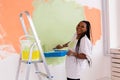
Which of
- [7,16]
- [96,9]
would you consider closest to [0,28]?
[7,16]

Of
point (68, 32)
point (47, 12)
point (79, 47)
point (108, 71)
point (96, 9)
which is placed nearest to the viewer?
point (79, 47)

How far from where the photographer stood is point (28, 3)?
2.54m

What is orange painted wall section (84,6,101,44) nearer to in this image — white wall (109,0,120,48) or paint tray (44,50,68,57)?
white wall (109,0,120,48)

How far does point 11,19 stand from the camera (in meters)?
2.40

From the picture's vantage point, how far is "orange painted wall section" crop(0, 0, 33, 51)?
92.2 inches

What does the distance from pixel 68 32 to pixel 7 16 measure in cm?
97

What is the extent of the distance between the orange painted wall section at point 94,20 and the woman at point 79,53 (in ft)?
3.01

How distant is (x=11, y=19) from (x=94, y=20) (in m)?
1.46

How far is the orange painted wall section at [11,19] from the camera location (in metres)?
2.34

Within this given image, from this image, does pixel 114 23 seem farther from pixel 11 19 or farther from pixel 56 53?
pixel 11 19

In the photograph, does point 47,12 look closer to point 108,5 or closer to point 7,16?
point 7,16

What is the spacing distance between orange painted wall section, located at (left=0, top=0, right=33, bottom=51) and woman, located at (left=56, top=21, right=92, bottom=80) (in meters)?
0.67

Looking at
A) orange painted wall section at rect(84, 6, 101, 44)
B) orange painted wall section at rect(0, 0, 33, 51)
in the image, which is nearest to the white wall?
orange painted wall section at rect(84, 6, 101, 44)

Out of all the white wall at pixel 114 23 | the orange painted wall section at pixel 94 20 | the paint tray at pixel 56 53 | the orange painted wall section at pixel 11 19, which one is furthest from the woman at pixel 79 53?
the white wall at pixel 114 23
